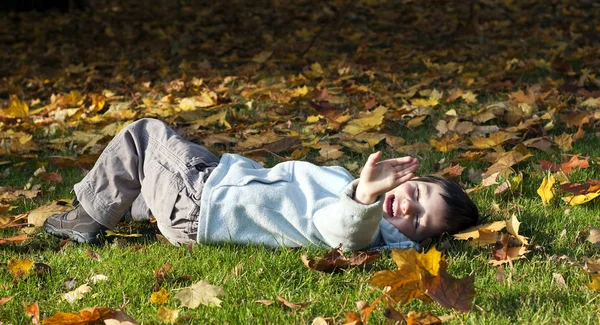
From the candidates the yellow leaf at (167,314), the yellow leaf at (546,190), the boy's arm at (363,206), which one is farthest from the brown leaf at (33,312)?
the yellow leaf at (546,190)

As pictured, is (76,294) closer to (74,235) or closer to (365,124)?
(74,235)

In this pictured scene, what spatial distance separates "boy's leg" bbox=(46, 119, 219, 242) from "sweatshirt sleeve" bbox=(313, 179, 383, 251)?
0.58 m

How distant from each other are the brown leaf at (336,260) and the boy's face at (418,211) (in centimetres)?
26

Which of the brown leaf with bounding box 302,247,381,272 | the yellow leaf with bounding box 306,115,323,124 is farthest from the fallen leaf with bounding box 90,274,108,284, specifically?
the yellow leaf with bounding box 306,115,323,124

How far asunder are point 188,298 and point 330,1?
9505 mm

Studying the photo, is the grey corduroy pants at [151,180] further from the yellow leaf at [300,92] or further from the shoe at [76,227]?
the yellow leaf at [300,92]

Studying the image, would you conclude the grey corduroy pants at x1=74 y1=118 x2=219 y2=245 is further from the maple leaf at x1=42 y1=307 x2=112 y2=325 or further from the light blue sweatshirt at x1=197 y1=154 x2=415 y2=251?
the maple leaf at x1=42 y1=307 x2=112 y2=325

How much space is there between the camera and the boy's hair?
9.55ft

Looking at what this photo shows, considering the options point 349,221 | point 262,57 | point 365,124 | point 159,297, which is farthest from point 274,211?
point 262,57

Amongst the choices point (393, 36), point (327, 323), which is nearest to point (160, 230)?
point (327, 323)

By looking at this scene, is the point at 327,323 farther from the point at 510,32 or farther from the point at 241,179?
the point at 510,32

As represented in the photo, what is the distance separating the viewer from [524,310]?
2273 mm

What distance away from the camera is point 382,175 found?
2.54 m

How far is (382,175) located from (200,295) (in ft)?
2.34
